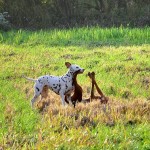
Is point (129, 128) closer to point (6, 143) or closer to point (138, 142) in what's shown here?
point (138, 142)

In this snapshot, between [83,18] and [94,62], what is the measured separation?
12.6 m

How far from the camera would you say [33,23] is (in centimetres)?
2291

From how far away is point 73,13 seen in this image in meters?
23.9

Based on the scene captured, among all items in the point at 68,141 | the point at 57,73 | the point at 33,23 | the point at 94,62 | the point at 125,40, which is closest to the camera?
the point at 68,141

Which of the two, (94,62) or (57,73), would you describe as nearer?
(57,73)

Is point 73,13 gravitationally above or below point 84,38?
above

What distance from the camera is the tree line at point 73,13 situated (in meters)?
22.8

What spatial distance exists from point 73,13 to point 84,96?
16.7 meters

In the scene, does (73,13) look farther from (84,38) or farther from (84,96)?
(84,96)

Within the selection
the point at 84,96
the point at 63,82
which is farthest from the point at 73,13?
the point at 63,82

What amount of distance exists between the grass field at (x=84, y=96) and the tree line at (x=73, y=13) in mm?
6932

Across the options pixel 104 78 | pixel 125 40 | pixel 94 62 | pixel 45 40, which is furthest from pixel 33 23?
pixel 104 78

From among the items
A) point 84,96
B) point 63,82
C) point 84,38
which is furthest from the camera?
point 84,38

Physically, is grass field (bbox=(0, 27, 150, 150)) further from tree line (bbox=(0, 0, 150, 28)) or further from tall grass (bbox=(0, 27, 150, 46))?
tree line (bbox=(0, 0, 150, 28))
